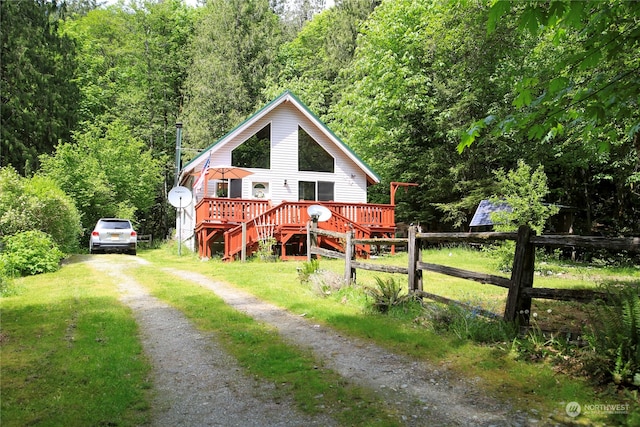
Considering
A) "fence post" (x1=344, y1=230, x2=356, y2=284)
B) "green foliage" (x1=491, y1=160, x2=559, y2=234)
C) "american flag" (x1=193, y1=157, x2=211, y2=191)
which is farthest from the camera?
"american flag" (x1=193, y1=157, x2=211, y2=191)

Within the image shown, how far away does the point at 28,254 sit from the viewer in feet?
37.7

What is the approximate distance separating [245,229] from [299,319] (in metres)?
8.59

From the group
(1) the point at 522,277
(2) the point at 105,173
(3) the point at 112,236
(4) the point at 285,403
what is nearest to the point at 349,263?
(1) the point at 522,277

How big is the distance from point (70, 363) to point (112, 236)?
15069 mm

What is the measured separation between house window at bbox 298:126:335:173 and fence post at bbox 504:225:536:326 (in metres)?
16.7

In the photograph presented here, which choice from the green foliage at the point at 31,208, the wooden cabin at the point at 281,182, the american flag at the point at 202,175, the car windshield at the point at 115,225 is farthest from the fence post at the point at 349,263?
the car windshield at the point at 115,225

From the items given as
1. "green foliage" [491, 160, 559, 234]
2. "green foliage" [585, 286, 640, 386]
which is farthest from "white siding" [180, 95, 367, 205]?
"green foliage" [585, 286, 640, 386]

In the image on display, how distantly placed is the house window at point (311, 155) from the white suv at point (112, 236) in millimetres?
8532

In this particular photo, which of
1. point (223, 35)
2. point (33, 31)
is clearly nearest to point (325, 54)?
point (223, 35)

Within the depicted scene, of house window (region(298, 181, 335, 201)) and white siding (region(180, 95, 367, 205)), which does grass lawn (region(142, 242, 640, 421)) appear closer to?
white siding (region(180, 95, 367, 205))

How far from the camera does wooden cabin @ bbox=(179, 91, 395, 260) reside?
1705cm

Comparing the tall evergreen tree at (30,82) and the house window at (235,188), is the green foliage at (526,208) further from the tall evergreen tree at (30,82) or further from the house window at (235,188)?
the tall evergreen tree at (30,82)

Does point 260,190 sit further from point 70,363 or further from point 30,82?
point 70,363

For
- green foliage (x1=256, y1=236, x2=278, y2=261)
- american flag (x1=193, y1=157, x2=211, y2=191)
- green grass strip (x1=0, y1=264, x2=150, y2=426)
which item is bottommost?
green grass strip (x1=0, y1=264, x2=150, y2=426)
